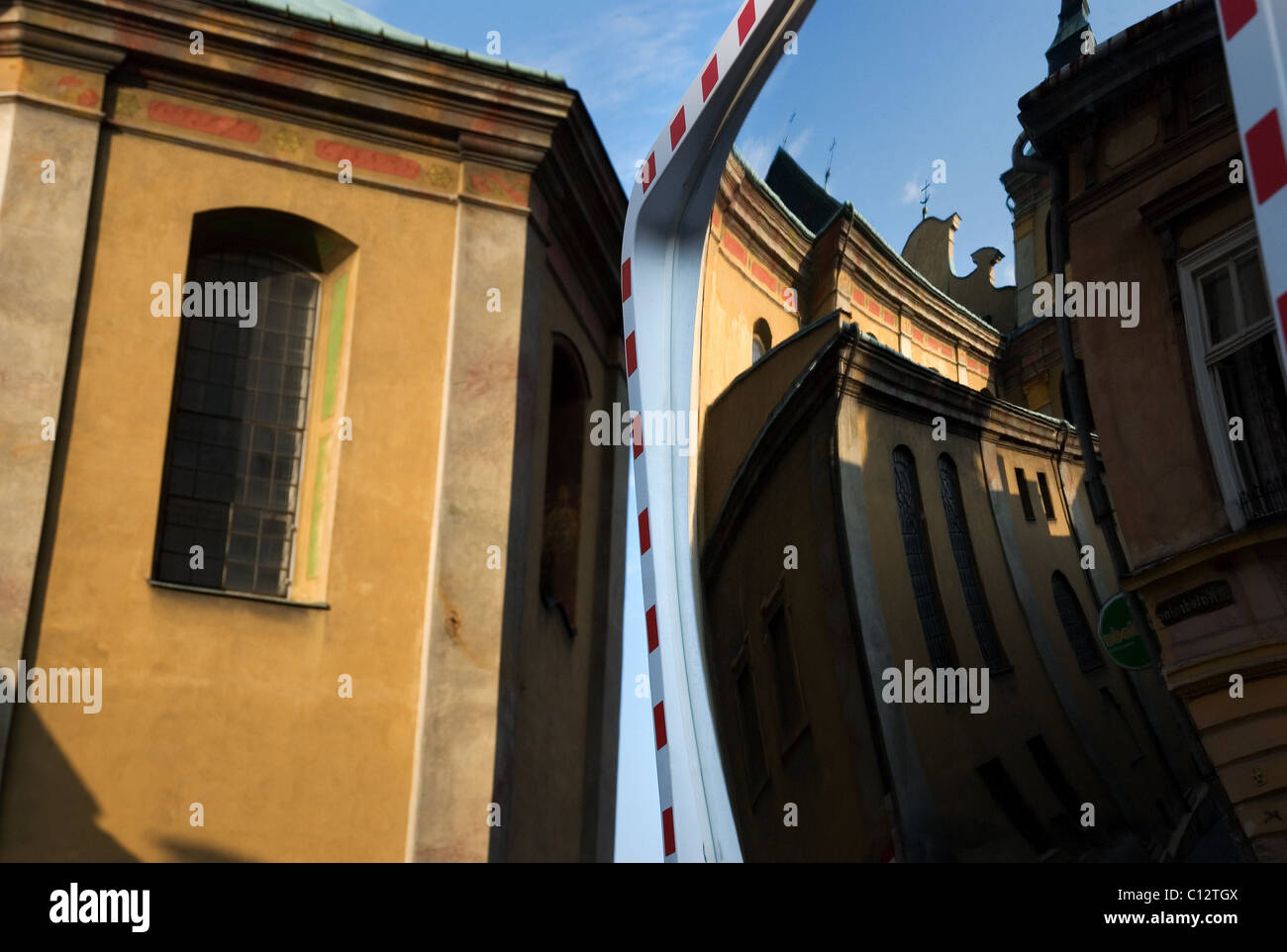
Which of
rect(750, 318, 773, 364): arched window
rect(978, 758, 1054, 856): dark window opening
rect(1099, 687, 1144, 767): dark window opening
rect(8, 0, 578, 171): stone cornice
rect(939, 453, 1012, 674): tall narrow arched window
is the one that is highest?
rect(8, 0, 578, 171): stone cornice

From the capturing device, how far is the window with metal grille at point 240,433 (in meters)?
9.27

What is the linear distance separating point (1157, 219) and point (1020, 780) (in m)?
0.63

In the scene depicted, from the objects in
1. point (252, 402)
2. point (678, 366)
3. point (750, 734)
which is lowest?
point (750, 734)

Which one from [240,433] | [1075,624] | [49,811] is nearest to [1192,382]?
[1075,624]

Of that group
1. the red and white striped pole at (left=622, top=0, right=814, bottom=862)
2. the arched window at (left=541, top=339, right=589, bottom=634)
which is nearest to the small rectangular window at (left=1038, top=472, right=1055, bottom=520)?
the red and white striped pole at (left=622, top=0, right=814, bottom=862)

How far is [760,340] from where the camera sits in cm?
215

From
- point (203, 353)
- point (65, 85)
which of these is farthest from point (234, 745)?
point (65, 85)

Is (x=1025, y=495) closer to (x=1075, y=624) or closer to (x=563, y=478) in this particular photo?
(x=1075, y=624)

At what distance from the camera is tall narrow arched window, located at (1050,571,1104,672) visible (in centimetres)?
144

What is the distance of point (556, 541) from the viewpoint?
11.6 metres

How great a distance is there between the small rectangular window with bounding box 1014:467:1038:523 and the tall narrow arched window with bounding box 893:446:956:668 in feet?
0.51

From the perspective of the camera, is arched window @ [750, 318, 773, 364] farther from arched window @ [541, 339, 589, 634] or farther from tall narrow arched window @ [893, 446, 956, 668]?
arched window @ [541, 339, 589, 634]

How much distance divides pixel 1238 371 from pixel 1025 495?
1.23 ft

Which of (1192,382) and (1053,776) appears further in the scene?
(1053,776)
